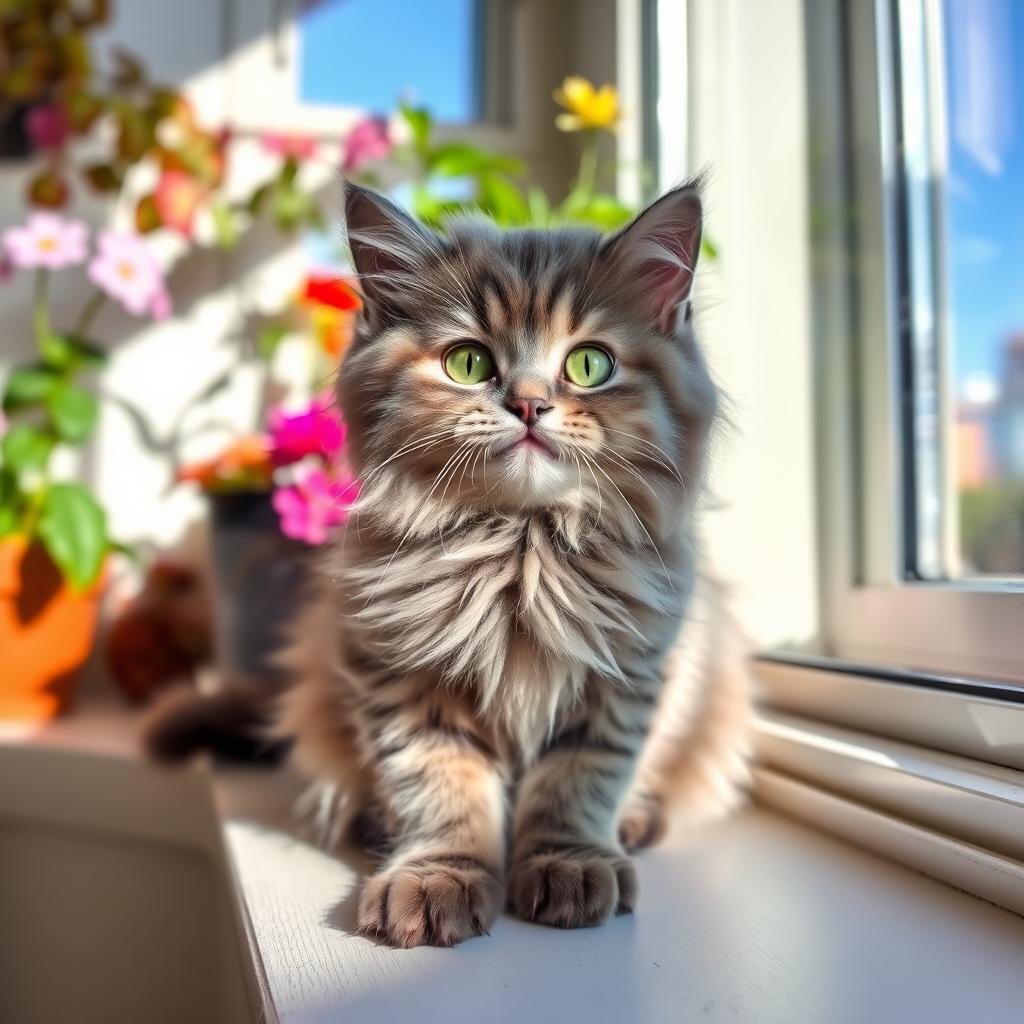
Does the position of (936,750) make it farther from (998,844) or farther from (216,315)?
(216,315)

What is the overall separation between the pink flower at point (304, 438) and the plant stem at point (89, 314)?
66 cm

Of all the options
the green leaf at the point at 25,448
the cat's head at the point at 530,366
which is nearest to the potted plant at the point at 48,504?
the green leaf at the point at 25,448

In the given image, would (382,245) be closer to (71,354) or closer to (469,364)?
(469,364)

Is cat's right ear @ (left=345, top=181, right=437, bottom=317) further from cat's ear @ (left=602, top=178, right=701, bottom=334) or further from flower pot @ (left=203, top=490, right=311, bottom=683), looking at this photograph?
flower pot @ (left=203, top=490, right=311, bottom=683)

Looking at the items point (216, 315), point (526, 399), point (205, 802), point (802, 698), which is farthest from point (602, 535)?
point (216, 315)

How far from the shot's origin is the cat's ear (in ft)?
2.98

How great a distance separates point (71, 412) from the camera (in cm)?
172

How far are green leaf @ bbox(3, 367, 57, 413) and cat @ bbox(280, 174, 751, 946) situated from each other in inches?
41.0

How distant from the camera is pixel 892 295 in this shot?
1.25 meters

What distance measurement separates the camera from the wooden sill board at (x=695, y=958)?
64 centimetres

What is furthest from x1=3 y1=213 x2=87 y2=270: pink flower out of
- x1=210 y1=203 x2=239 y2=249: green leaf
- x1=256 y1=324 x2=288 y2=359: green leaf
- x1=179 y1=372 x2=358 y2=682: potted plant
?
x1=179 y1=372 x2=358 y2=682: potted plant

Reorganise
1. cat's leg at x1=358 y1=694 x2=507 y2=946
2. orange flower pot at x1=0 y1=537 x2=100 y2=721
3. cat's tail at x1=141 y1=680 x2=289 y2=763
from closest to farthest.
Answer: cat's leg at x1=358 y1=694 x2=507 y2=946, cat's tail at x1=141 y1=680 x2=289 y2=763, orange flower pot at x1=0 y1=537 x2=100 y2=721

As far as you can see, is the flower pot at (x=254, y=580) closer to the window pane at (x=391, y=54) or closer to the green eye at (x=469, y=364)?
the green eye at (x=469, y=364)

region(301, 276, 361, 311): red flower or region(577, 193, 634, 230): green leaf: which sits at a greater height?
region(577, 193, 634, 230): green leaf
